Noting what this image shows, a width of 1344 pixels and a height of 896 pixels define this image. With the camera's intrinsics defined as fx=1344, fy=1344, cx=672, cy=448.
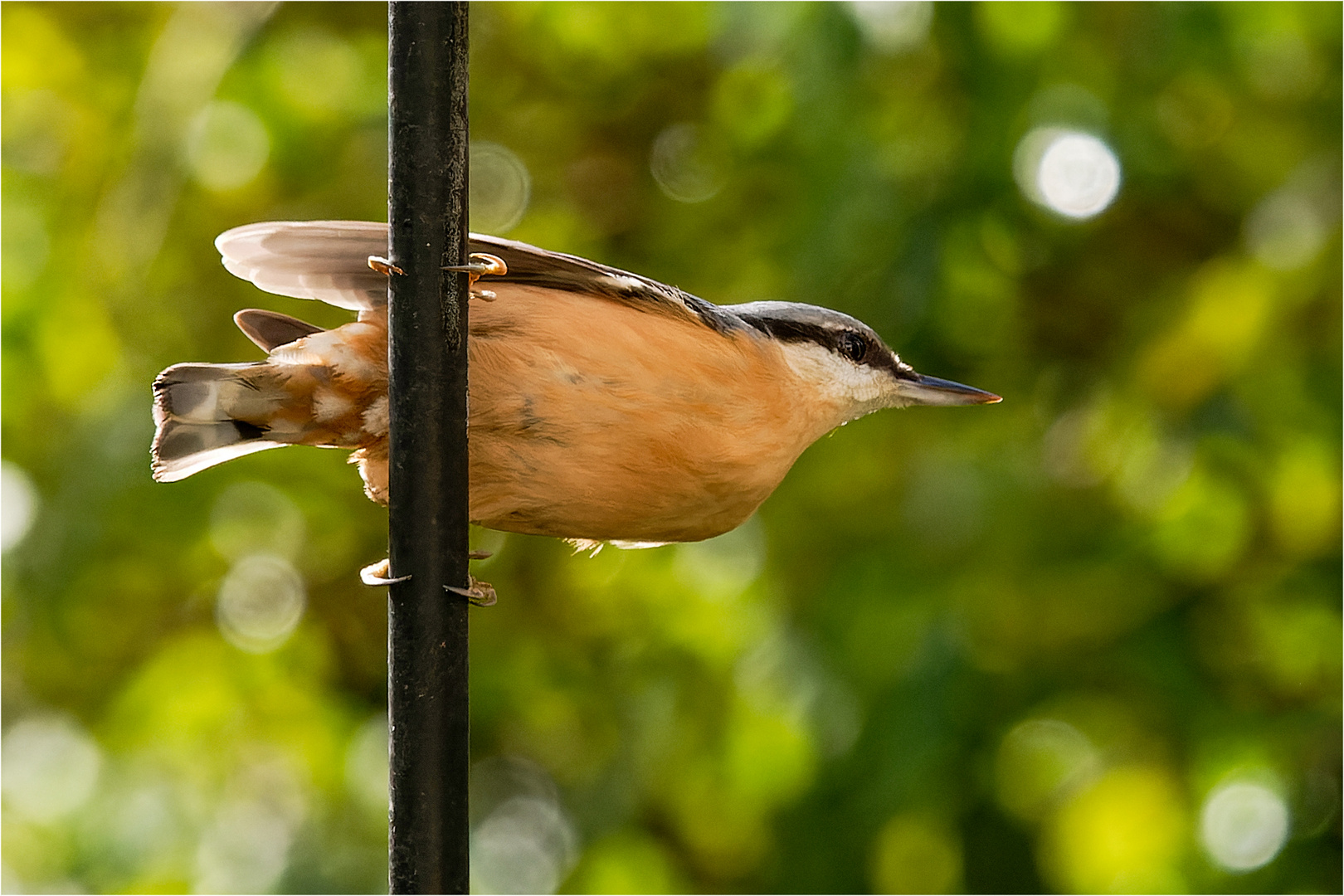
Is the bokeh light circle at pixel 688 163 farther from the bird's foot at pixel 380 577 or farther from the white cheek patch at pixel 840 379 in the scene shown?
the bird's foot at pixel 380 577

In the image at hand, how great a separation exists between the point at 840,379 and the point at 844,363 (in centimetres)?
5

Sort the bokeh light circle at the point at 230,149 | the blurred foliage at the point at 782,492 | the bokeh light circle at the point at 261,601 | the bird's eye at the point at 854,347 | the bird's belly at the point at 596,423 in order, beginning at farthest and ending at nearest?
the bokeh light circle at the point at 261,601, the bokeh light circle at the point at 230,149, the blurred foliage at the point at 782,492, the bird's eye at the point at 854,347, the bird's belly at the point at 596,423

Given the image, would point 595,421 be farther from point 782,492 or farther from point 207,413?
point 782,492

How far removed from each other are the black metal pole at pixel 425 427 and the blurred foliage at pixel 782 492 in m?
1.77

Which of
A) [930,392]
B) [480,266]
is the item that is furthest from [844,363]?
[480,266]

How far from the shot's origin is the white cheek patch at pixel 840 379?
2.64 m

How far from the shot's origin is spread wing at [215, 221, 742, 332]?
2.29 m

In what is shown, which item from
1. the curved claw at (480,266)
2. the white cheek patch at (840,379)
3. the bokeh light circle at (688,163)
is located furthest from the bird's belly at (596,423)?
the bokeh light circle at (688,163)

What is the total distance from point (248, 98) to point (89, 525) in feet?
4.35

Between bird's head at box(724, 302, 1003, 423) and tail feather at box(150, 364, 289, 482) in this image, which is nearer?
tail feather at box(150, 364, 289, 482)

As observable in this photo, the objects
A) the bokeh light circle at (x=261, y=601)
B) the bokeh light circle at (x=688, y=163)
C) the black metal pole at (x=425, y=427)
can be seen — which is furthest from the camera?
the bokeh light circle at (x=261, y=601)

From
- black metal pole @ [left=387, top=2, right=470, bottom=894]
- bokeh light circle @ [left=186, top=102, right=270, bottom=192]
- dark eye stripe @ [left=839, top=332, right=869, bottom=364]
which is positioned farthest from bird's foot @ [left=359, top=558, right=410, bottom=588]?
bokeh light circle @ [left=186, top=102, right=270, bottom=192]

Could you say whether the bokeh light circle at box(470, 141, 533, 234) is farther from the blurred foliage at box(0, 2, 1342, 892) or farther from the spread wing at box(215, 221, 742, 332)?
the spread wing at box(215, 221, 742, 332)

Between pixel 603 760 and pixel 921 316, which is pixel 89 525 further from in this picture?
pixel 921 316
